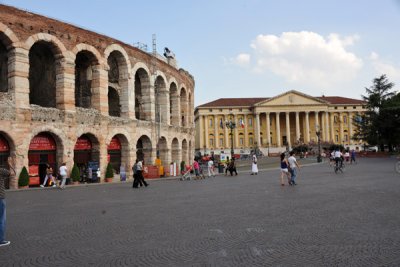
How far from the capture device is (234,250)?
637cm

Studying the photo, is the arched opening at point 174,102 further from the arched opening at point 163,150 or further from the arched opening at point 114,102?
the arched opening at point 114,102

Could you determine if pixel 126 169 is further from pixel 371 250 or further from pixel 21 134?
pixel 371 250

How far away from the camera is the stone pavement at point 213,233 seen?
5953mm

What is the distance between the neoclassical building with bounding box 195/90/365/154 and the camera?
106 metres

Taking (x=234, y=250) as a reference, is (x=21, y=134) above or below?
above

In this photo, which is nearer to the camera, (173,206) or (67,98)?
(173,206)

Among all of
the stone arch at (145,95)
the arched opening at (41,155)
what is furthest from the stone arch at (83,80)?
the stone arch at (145,95)

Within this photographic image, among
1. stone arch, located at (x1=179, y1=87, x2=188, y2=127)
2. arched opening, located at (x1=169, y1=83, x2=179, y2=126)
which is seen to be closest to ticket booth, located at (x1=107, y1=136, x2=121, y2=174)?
arched opening, located at (x1=169, y1=83, x2=179, y2=126)

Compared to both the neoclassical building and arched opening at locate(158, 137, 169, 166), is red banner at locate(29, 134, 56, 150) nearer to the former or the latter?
arched opening at locate(158, 137, 169, 166)

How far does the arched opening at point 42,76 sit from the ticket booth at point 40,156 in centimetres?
353

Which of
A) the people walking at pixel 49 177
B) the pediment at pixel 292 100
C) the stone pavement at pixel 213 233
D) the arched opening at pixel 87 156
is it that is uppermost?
the pediment at pixel 292 100

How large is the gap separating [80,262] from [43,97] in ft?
75.6

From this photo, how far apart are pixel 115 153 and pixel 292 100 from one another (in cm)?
8451

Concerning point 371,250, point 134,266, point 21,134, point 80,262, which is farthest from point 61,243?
point 21,134
